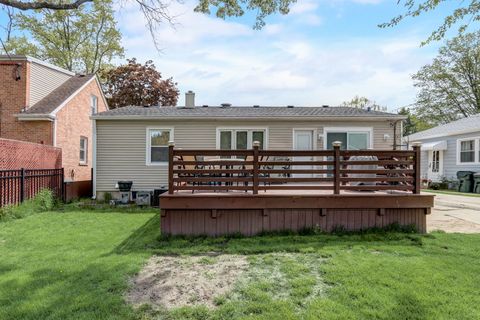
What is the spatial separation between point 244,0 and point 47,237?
5.97 meters

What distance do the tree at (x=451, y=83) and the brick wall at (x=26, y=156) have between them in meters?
30.4

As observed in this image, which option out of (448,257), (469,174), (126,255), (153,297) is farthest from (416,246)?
(469,174)

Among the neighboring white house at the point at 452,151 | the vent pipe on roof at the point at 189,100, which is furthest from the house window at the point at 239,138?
the neighboring white house at the point at 452,151

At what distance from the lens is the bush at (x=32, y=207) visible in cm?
769

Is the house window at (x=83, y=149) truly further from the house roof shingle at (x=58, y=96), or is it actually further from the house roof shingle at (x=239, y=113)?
the house roof shingle at (x=239, y=113)

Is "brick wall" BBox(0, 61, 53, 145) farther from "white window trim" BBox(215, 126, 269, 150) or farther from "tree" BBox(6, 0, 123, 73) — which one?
"tree" BBox(6, 0, 123, 73)

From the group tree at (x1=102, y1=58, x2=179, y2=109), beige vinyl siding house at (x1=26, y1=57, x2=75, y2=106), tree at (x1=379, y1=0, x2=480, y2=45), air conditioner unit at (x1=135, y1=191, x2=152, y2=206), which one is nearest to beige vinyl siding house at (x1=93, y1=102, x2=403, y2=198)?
air conditioner unit at (x1=135, y1=191, x2=152, y2=206)

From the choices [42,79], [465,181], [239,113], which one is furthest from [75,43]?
[465,181]

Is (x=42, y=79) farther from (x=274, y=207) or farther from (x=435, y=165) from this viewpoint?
(x=435, y=165)

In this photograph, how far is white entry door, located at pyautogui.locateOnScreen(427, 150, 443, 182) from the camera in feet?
60.2

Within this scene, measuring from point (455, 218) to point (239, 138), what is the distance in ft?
21.5

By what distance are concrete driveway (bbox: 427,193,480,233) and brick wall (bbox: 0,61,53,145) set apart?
12.7 meters

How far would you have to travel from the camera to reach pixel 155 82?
2836 cm

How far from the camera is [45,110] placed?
12.4 meters
